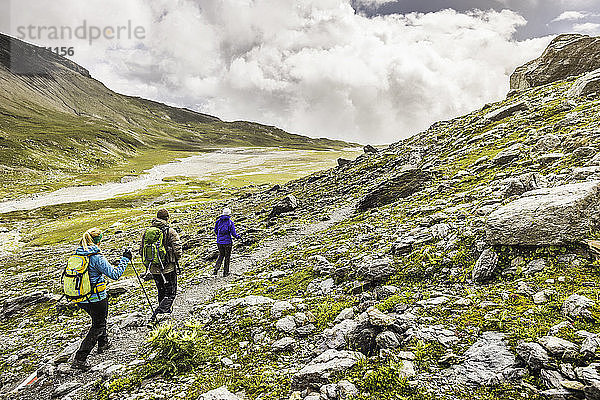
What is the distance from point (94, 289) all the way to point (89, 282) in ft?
1.06

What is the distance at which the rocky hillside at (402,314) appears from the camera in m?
5.80

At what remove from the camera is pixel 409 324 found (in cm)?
736

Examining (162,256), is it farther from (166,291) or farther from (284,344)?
(284,344)

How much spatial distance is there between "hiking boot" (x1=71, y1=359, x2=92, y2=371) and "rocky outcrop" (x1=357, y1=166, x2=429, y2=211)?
728 inches

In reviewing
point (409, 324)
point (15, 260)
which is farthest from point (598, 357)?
point (15, 260)

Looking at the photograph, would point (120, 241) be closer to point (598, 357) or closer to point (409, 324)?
point (409, 324)

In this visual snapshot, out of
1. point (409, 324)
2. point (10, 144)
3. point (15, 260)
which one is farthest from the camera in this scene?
point (10, 144)

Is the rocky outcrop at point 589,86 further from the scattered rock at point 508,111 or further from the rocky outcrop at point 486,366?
the rocky outcrop at point 486,366

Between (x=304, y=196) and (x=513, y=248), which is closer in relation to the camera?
(x=513, y=248)

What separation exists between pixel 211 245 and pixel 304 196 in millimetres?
15961

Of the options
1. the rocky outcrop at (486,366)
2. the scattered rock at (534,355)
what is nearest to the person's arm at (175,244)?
the rocky outcrop at (486,366)

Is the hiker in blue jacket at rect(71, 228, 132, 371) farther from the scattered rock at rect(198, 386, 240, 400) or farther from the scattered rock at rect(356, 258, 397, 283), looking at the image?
the scattered rock at rect(356, 258, 397, 283)

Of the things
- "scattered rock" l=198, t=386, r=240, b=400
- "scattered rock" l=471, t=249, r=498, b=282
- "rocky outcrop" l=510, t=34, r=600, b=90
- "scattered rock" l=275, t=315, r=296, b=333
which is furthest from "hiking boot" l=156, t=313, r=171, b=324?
"rocky outcrop" l=510, t=34, r=600, b=90

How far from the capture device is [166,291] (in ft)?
46.9
